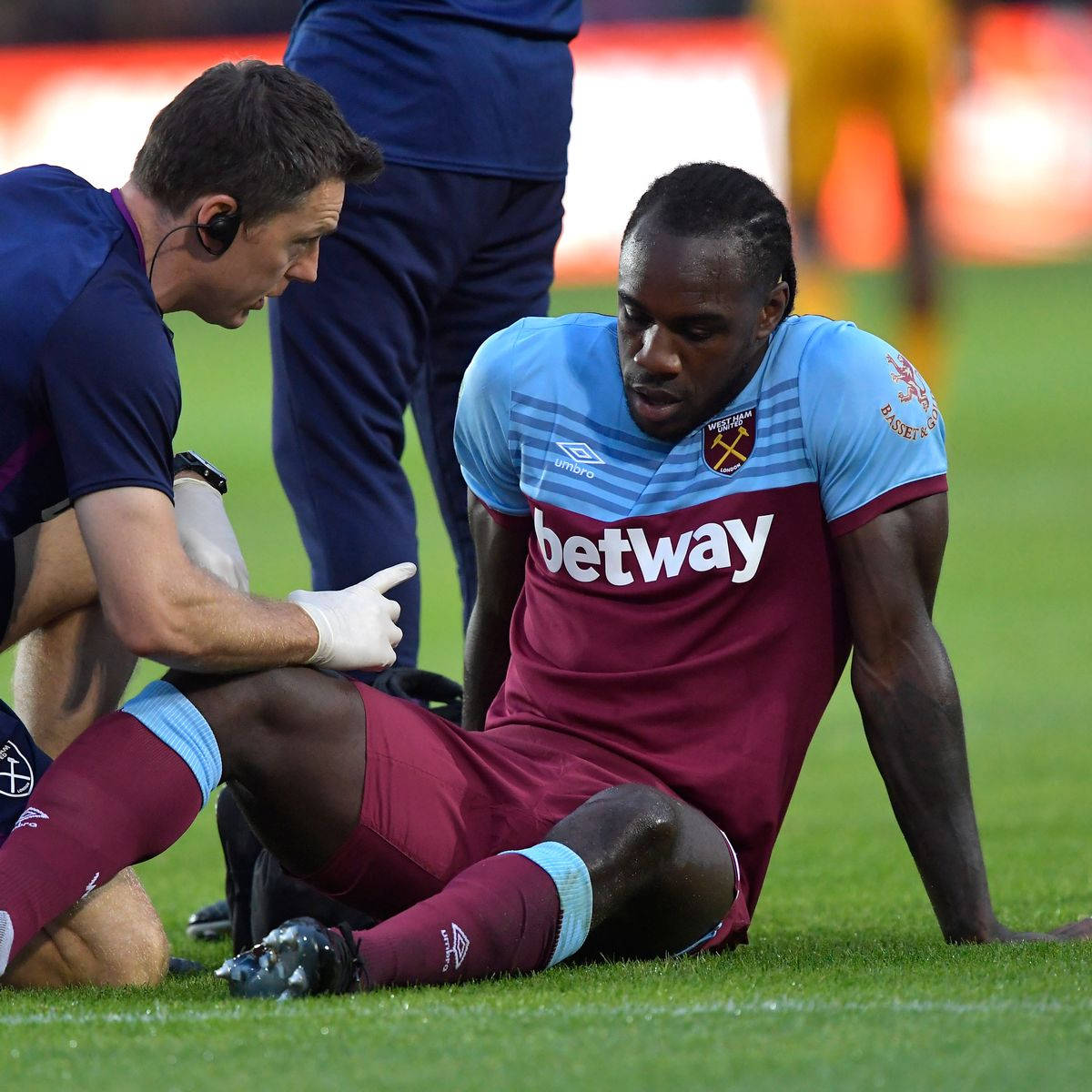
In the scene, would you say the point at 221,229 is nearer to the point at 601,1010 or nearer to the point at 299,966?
the point at 299,966

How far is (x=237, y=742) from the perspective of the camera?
2.87m

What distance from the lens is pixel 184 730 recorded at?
283cm

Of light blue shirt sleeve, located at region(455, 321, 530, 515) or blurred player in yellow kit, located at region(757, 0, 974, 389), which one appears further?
blurred player in yellow kit, located at region(757, 0, 974, 389)

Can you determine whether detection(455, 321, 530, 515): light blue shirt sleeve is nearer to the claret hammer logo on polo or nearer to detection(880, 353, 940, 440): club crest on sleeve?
the claret hammer logo on polo

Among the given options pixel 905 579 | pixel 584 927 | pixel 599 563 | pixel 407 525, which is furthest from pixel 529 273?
pixel 584 927

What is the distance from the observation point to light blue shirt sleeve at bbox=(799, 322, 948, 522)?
3051 mm

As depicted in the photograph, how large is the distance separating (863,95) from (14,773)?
9.40 metres

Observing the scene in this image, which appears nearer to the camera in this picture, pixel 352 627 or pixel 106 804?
pixel 106 804

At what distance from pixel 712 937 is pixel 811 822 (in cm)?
195

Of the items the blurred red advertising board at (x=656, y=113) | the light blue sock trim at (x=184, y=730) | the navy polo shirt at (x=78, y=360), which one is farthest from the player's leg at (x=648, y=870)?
the blurred red advertising board at (x=656, y=113)

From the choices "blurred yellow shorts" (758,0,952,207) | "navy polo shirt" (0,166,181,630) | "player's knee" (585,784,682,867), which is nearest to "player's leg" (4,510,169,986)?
"navy polo shirt" (0,166,181,630)

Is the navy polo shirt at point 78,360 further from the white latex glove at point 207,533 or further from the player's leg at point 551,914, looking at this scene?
the player's leg at point 551,914

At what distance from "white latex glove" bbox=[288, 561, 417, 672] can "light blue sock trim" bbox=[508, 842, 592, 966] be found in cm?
39

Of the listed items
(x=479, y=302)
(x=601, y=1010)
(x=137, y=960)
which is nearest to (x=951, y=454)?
(x=479, y=302)
